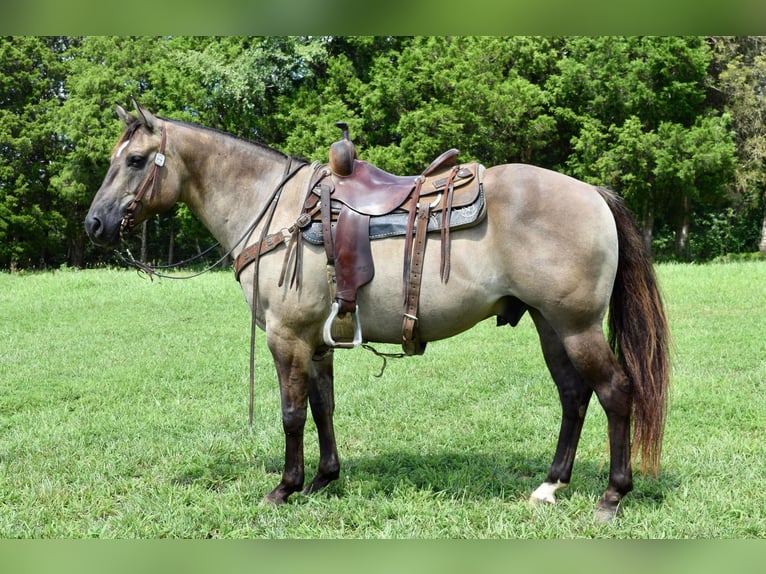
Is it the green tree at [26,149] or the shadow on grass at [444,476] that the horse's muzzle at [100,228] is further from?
the green tree at [26,149]

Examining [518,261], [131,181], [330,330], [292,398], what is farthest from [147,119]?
[518,261]

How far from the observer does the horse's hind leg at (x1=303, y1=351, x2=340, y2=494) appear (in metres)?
4.41

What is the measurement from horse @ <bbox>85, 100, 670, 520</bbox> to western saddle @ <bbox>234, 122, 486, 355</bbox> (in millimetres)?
68

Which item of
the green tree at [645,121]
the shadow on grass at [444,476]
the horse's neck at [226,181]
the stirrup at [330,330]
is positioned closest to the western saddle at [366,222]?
the stirrup at [330,330]

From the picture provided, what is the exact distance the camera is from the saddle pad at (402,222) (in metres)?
3.81

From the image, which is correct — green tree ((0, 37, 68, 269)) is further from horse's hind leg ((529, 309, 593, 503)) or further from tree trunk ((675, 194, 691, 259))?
horse's hind leg ((529, 309, 593, 503))

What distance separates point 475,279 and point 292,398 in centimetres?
137

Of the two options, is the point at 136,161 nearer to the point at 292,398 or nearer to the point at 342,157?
the point at 342,157

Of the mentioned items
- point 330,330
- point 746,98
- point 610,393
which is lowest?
point 610,393

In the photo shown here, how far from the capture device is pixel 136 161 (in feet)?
13.6

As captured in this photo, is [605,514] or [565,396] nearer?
[605,514]

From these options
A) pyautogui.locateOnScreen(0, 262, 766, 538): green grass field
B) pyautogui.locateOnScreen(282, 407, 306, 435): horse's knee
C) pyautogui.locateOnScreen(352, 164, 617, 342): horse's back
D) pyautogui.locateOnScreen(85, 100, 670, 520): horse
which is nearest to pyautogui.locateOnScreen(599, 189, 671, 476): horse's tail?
pyautogui.locateOnScreen(85, 100, 670, 520): horse

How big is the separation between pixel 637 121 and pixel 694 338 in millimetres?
15161
